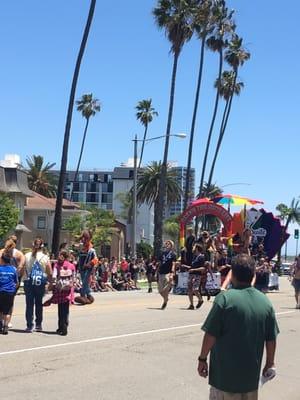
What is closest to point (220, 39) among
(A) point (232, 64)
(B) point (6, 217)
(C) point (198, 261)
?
(A) point (232, 64)

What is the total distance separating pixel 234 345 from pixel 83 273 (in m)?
12.4

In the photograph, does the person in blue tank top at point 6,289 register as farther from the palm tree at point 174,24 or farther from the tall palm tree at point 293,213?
the tall palm tree at point 293,213

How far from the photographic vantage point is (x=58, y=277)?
11.4 m

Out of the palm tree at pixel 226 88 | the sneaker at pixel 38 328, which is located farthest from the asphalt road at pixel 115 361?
the palm tree at pixel 226 88

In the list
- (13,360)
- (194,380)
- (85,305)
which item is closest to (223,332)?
(194,380)

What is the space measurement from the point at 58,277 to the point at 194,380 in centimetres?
408

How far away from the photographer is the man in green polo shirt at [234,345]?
173 inches

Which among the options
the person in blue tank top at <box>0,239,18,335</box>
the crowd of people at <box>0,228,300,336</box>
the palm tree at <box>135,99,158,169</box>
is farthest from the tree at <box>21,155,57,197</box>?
the person in blue tank top at <box>0,239,18,335</box>

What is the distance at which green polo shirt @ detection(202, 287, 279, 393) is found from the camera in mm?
4395

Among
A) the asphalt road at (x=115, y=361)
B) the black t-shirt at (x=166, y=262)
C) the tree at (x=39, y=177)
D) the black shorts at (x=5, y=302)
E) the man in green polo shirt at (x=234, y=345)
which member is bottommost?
the asphalt road at (x=115, y=361)

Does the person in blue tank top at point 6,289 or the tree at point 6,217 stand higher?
the tree at point 6,217

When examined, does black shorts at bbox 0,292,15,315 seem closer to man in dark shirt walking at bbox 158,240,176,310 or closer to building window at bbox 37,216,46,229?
man in dark shirt walking at bbox 158,240,176,310

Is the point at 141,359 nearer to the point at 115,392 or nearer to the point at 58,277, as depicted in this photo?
the point at 115,392

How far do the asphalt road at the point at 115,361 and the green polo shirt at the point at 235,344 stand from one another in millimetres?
2890
